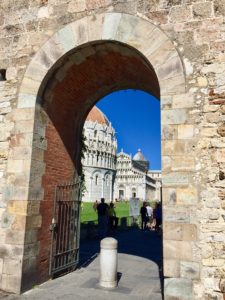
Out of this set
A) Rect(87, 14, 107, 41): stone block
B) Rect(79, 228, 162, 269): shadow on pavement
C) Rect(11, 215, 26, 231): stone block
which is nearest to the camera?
Rect(11, 215, 26, 231): stone block

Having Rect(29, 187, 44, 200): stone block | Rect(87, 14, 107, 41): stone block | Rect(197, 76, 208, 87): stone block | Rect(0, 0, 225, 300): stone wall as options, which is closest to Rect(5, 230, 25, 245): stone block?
Rect(0, 0, 225, 300): stone wall

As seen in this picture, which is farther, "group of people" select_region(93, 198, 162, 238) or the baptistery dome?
the baptistery dome

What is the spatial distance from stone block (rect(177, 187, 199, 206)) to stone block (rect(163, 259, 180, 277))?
87 centimetres

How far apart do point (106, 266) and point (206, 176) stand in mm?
2767

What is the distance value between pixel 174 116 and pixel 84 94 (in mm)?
3011

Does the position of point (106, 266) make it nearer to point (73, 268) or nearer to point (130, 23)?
point (73, 268)

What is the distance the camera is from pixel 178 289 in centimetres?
423

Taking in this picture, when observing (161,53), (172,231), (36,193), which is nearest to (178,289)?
(172,231)

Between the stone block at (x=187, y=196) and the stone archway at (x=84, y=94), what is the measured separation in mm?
15

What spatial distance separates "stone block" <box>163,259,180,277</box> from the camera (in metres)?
4.28

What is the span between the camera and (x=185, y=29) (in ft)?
16.2

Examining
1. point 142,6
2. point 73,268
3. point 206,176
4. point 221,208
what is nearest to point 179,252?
point 221,208

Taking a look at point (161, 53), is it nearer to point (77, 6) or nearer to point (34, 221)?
point (77, 6)

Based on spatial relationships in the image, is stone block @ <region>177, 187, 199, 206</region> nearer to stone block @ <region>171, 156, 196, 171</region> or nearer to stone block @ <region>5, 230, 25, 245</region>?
stone block @ <region>171, 156, 196, 171</region>
